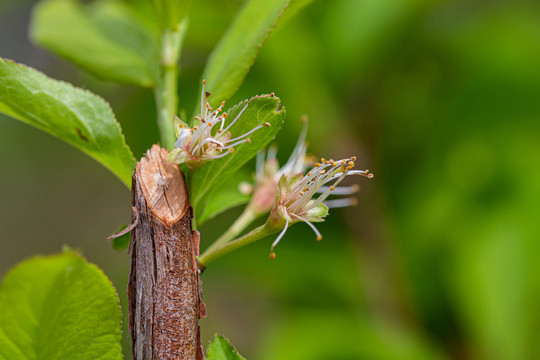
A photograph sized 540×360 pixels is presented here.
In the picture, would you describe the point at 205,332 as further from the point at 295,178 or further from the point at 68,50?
the point at 295,178

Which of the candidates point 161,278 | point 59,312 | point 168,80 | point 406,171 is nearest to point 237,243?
point 161,278

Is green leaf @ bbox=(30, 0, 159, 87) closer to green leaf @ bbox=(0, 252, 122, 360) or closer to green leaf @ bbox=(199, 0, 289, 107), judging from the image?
green leaf @ bbox=(199, 0, 289, 107)

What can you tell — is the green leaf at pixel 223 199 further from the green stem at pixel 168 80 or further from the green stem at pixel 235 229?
the green stem at pixel 168 80

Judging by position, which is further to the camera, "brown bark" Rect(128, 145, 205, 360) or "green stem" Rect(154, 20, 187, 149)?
"green stem" Rect(154, 20, 187, 149)

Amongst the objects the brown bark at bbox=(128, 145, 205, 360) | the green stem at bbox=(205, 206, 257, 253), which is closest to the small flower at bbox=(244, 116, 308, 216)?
the green stem at bbox=(205, 206, 257, 253)

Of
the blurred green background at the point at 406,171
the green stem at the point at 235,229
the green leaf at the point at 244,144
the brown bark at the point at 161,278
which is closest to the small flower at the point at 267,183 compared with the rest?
the green stem at the point at 235,229

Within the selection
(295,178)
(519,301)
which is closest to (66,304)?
(295,178)
